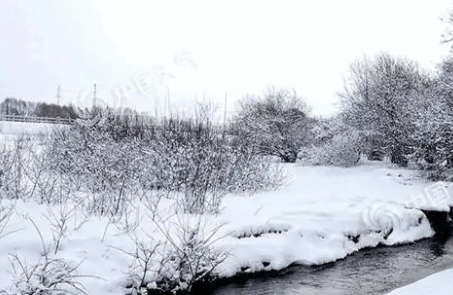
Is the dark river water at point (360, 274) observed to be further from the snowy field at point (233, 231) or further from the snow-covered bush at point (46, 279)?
the snow-covered bush at point (46, 279)

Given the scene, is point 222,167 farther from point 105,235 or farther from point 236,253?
point 105,235

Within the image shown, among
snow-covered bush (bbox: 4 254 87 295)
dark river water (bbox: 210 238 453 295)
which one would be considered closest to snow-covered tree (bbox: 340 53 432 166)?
dark river water (bbox: 210 238 453 295)

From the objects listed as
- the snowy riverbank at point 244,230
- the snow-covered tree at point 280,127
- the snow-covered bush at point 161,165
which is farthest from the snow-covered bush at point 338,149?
the snow-covered bush at point 161,165

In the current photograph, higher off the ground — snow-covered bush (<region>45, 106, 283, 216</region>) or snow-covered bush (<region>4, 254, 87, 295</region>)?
snow-covered bush (<region>45, 106, 283, 216</region>)

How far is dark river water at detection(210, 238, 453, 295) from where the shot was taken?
8625 millimetres

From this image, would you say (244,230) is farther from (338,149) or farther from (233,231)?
(338,149)

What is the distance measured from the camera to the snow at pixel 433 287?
7.02 metres

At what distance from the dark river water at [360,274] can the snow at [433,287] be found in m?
1.03

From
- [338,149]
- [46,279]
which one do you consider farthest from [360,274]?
[338,149]

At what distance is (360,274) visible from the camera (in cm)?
972

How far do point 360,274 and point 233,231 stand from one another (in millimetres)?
2761

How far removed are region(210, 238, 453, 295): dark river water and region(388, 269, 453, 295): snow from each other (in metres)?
1.03

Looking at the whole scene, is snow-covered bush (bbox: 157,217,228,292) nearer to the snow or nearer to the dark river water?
the dark river water

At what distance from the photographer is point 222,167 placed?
13945 millimetres
